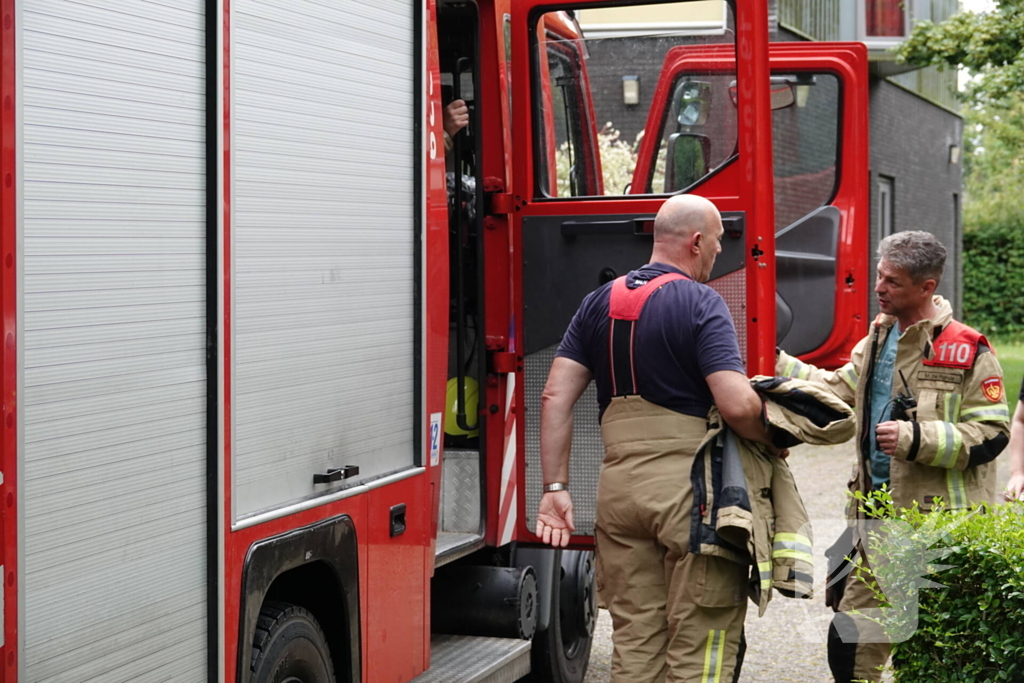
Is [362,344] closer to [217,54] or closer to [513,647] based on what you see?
[217,54]

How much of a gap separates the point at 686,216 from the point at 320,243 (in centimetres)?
115

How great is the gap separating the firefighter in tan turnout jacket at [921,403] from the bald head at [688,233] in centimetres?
63

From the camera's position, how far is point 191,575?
2.99 metres

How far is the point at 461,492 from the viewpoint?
202 inches

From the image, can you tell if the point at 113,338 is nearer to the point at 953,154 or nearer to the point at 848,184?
the point at 848,184

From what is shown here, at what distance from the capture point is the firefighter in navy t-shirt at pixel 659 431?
397 cm

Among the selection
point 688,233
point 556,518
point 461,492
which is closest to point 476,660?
point 461,492

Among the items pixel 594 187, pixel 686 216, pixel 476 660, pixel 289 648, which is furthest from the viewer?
pixel 594 187

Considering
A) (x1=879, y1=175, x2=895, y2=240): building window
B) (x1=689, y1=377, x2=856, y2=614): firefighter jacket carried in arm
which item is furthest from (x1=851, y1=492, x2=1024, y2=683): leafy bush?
(x1=879, y1=175, x2=895, y2=240): building window

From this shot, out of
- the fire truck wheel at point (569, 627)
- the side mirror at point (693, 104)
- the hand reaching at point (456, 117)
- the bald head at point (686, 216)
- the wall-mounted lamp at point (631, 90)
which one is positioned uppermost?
the wall-mounted lamp at point (631, 90)

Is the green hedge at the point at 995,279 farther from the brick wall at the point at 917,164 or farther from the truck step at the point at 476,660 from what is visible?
the truck step at the point at 476,660

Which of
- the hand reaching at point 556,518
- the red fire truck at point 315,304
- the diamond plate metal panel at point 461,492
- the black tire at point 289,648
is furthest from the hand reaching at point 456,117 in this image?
the black tire at point 289,648

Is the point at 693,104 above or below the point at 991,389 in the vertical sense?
above

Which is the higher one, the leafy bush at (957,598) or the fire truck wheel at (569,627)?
the leafy bush at (957,598)
